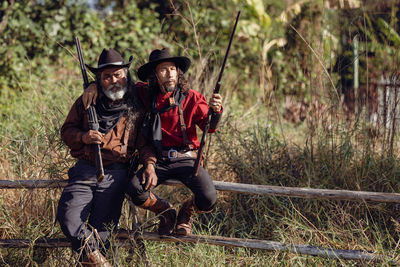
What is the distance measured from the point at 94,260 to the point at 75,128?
0.94 meters

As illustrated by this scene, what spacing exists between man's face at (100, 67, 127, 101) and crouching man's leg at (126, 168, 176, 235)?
0.57 meters

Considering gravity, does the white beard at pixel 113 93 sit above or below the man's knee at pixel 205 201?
above

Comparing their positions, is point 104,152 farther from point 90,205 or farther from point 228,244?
point 228,244

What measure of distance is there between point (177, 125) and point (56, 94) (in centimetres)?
298

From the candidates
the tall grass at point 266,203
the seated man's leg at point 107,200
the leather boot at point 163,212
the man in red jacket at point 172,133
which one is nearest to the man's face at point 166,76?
the man in red jacket at point 172,133

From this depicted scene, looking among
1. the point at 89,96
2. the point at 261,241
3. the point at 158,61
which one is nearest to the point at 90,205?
the point at 89,96

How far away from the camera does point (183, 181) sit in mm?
3469

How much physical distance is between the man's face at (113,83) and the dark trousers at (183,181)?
1.88 feet

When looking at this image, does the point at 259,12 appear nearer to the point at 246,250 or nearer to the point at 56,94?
the point at 56,94

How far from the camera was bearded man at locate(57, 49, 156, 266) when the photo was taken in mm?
3344

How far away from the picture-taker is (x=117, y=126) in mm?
3484

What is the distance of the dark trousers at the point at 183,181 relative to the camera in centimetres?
334

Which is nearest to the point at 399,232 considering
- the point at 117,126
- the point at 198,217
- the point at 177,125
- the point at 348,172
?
the point at 348,172

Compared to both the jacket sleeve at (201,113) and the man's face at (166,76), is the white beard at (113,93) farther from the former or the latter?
the jacket sleeve at (201,113)
